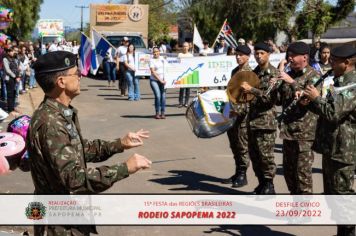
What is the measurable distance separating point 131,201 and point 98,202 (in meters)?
0.67

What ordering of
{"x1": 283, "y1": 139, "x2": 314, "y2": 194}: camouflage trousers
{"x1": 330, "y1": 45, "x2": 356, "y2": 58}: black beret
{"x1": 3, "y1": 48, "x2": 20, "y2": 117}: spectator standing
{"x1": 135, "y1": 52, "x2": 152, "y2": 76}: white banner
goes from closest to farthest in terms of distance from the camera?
{"x1": 330, "y1": 45, "x2": 356, "y2": 58}: black beret → {"x1": 283, "y1": 139, "x2": 314, "y2": 194}: camouflage trousers → {"x1": 3, "y1": 48, "x2": 20, "y2": 117}: spectator standing → {"x1": 135, "y1": 52, "x2": 152, "y2": 76}: white banner

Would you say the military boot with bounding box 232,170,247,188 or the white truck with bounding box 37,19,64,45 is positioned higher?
the white truck with bounding box 37,19,64,45

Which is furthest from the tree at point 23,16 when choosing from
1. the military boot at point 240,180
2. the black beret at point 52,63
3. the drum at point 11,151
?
the black beret at point 52,63

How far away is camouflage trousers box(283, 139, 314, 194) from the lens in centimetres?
568

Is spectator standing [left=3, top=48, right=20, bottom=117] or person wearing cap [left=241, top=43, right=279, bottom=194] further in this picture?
spectator standing [left=3, top=48, right=20, bottom=117]

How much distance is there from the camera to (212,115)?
678cm

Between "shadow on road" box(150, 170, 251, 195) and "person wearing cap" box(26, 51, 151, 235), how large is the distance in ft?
13.2

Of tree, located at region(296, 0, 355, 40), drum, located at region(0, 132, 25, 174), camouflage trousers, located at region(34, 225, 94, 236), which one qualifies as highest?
tree, located at region(296, 0, 355, 40)

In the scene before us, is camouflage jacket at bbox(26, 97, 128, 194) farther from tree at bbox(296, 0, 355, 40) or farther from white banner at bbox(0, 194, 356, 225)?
tree at bbox(296, 0, 355, 40)

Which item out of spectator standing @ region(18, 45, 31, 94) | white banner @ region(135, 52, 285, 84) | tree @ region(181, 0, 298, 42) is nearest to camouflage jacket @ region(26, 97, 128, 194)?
white banner @ region(135, 52, 285, 84)

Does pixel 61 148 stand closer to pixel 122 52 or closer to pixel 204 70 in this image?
pixel 204 70

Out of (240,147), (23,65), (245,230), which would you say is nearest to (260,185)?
(240,147)

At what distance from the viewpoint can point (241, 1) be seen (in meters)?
45.8

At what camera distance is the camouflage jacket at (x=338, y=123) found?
4379 millimetres
